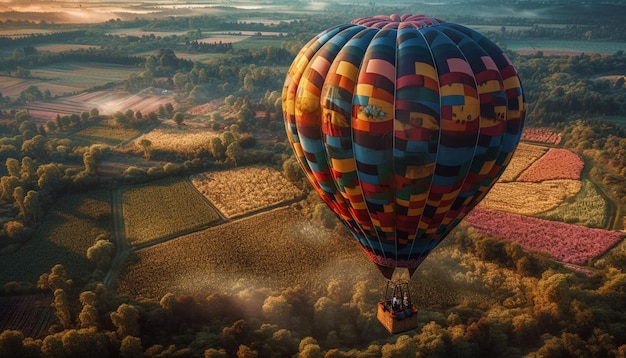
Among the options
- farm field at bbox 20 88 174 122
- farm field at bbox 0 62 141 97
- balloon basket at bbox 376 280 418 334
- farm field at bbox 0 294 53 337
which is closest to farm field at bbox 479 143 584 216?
balloon basket at bbox 376 280 418 334

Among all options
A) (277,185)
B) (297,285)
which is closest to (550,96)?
(277,185)

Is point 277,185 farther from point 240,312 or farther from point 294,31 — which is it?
point 294,31

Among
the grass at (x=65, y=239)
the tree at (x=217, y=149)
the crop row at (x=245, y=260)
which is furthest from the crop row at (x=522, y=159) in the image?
the grass at (x=65, y=239)

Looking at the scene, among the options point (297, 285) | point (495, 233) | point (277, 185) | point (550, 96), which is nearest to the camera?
point (297, 285)

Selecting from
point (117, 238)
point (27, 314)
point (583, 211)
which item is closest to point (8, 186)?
point (117, 238)

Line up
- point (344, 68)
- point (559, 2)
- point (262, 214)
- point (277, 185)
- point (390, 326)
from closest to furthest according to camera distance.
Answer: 1. point (344, 68)
2. point (390, 326)
3. point (262, 214)
4. point (277, 185)
5. point (559, 2)

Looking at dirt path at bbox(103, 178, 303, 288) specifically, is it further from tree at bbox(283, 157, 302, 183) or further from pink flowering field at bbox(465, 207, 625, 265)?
pink flowering field at bbox(465, 207, 625, 265)

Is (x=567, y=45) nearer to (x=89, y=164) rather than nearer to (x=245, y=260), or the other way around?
(x=245, y=260)
